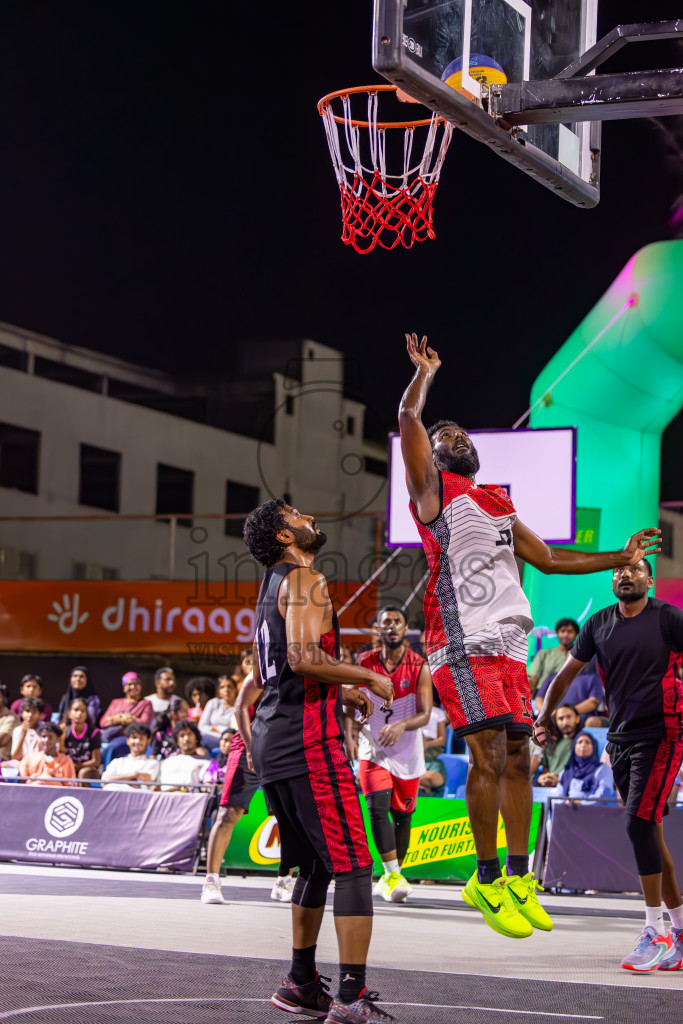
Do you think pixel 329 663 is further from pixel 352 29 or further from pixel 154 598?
pixel 352 29

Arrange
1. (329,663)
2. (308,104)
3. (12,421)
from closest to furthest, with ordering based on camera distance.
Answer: (329,663), (308,104), (12,421)

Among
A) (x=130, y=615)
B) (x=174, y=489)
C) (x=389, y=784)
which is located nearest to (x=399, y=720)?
(x=389, y=784)

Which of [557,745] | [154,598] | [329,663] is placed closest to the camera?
[329,663]

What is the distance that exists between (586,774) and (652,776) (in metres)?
4.57

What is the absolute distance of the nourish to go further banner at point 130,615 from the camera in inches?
640

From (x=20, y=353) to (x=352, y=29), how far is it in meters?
8.68

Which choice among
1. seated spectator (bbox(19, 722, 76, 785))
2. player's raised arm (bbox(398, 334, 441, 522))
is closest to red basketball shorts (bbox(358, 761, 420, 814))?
seated spectator (bbox(19, 722, 76, 785))

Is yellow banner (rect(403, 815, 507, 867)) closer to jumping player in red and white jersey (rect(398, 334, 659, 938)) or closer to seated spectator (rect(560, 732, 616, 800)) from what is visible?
seated spectator (rect(560, 732, 616, 800))

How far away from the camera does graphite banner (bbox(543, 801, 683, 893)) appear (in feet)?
31.6

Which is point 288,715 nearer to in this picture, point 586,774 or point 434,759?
point 586,774

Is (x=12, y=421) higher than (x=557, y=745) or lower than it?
higher

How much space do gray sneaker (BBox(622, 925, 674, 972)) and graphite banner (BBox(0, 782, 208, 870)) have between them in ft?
17.1

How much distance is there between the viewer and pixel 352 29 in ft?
61.3

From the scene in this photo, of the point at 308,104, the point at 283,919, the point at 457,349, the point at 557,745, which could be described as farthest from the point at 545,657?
the point at 308,104
